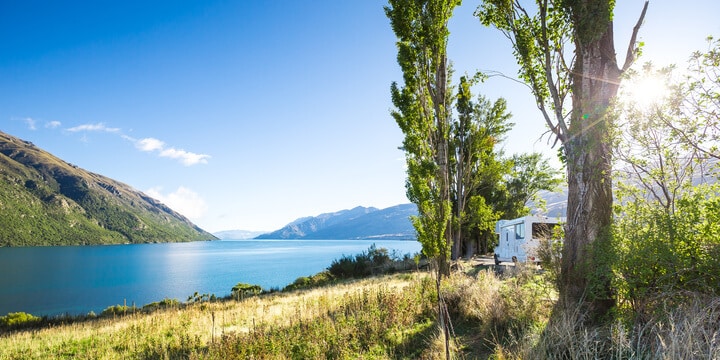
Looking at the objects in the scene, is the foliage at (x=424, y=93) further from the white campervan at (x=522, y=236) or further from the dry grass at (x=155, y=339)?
the white campervan at (x=522, y=236)

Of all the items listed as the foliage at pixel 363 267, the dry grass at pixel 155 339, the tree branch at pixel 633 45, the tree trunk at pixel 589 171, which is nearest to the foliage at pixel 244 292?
the foliage at pixel 363 267

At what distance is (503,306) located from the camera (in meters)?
6.70

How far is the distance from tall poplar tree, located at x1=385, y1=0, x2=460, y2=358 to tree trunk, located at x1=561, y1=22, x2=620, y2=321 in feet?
16.2

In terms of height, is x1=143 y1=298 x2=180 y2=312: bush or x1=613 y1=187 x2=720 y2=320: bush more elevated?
x1=613 y1=187 x2=720 y2=320: bush

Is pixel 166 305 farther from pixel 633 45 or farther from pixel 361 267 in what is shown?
pixel 633 45

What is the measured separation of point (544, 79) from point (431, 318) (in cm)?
634

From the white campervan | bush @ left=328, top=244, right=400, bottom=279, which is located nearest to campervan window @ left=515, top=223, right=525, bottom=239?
the white campervan

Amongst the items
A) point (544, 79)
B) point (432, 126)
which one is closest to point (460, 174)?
point (432, 126)

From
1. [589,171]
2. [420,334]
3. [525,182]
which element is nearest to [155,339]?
[420,334]

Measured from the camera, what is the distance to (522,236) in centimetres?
1792

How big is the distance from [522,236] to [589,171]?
12.8m

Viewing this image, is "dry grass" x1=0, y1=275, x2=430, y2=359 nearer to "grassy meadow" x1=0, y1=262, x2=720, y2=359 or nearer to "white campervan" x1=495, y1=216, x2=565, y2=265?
"grassy meadow" x1=0, y1=262, x2=720, y2=359

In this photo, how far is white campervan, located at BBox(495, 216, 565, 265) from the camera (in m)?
16.5

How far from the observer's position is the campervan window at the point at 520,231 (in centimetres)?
1778
